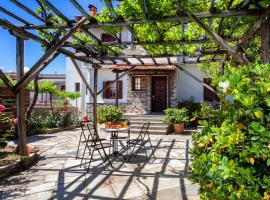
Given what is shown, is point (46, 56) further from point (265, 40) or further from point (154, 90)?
point (154, 90)

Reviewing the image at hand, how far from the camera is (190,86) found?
1631cm

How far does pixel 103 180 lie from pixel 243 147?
3445 mm

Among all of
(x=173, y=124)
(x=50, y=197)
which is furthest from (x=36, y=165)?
(x=173, y=124)

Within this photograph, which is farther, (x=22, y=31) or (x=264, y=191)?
(x=22, y=31)

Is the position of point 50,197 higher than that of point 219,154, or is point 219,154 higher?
point 219,154

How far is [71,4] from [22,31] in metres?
1.85

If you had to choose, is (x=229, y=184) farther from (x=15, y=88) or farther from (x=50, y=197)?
(x=15, y=88)

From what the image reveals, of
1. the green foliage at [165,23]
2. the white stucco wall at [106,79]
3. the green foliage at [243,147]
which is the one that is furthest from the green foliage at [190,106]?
the green foliage at [243,147]

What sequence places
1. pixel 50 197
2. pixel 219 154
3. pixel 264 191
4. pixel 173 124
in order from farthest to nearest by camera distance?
pixel 173 124, pixel 50 197, pixel 219 154, pixel 264 191

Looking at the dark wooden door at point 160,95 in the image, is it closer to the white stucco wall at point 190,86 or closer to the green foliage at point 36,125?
the white stucco wall at point 190,86

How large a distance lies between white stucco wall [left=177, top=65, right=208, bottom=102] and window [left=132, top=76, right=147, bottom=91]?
6.85 ft

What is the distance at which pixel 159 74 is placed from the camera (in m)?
16.1

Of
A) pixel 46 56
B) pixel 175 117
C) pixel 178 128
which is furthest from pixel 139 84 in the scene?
pixel 46 56

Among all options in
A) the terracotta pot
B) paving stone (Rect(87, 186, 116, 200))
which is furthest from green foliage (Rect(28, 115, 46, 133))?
paving stone (Rect(87, 186, 116, 200))
